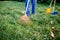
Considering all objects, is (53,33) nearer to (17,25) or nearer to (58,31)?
(58,31)

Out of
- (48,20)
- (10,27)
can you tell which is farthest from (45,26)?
(10,27)

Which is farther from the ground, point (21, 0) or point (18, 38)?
point (18, 38)

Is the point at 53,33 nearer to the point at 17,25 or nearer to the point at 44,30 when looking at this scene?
the point at 44,30

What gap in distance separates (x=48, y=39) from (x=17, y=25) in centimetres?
123

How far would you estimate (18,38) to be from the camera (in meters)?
4.56

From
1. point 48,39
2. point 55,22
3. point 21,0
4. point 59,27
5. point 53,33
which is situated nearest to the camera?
point 48,39

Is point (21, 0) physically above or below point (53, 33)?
below

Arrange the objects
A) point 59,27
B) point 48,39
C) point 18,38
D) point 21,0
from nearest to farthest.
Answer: point 18,38, point 48,39, point 59,27, point 21,0

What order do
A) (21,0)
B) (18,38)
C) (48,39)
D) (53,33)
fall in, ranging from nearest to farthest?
(18,38) → (48,39) → (53,33) → (21,0)

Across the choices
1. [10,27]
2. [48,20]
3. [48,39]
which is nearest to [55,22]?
[48,20]

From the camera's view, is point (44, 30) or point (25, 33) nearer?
point (25, 33)

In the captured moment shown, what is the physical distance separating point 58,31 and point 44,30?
46cm

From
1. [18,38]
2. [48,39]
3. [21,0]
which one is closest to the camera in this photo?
[18,38]

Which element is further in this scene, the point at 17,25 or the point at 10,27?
the point at 17,25
